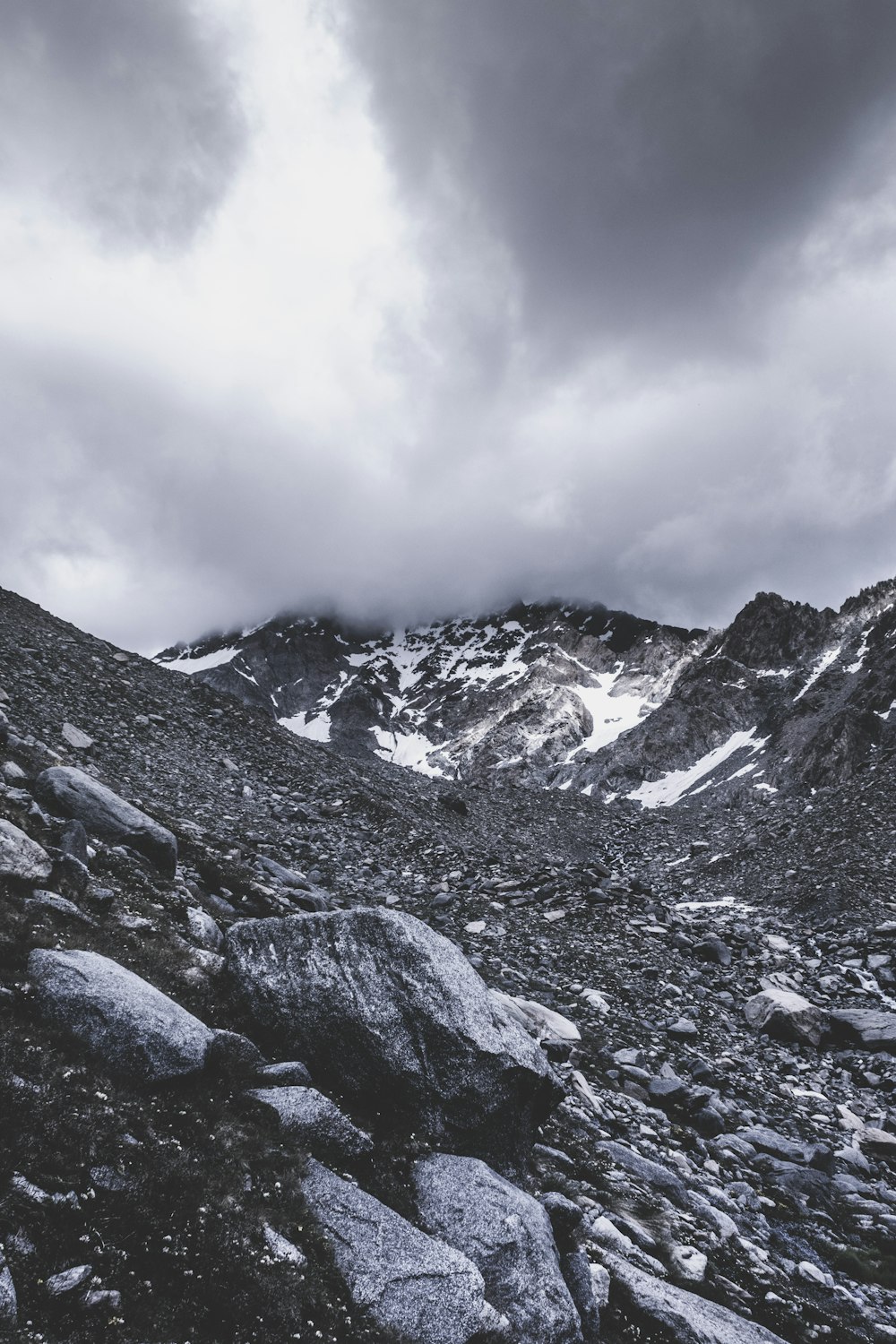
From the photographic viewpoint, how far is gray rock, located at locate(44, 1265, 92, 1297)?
4723mm

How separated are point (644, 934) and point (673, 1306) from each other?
16.3m

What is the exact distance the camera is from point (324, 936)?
10.2 meters

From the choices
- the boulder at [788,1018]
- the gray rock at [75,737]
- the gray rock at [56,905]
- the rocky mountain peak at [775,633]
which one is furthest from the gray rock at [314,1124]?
the rocky mountain peak at [775,633]

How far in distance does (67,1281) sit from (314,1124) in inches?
140

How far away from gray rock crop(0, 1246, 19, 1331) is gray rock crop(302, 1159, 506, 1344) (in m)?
3.17

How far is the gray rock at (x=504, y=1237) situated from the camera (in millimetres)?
6609

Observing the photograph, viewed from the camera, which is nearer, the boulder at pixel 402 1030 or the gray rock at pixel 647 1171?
the boulder at pixel 402 1030

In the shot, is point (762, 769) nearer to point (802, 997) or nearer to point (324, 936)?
point (802, 997)

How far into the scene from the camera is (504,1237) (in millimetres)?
7270

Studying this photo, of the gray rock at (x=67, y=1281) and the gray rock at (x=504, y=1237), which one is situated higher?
the gray rock at (x=67, y=1281)

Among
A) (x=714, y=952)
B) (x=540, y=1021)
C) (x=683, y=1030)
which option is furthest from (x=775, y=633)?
(x=540, y=1021)

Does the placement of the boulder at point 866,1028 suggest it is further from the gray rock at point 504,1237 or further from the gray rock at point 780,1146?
the gray rock at point 504,1237

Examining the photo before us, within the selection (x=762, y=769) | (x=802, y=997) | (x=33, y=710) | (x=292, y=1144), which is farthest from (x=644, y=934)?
(x=762, y=769)

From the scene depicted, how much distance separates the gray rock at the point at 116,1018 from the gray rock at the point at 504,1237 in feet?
12.0
